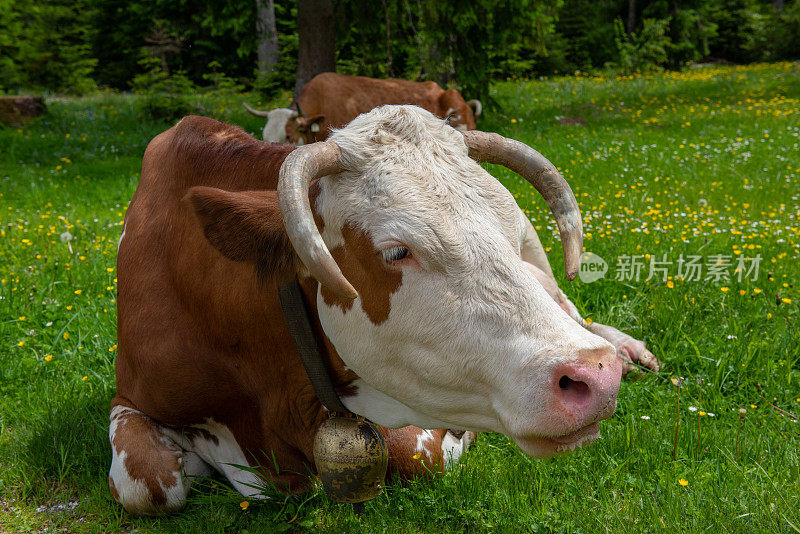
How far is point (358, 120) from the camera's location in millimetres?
2379

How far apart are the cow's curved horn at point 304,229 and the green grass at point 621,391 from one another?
119 cm

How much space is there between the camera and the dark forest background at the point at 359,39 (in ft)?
40.2

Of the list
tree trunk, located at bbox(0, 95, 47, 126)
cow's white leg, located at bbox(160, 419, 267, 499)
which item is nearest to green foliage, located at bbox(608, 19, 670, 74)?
tree trunk, located at bbox(0, 95, 47, 126)

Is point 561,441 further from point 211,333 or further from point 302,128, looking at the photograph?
point 302,128

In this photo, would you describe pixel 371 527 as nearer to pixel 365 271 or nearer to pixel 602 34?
pixel 365 271

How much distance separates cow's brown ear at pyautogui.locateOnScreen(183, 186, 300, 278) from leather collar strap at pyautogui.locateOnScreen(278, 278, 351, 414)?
0.09 metres

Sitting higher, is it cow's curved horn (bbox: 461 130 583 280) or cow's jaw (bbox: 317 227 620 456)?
cow's curved horn (bbox: 461 130 583 280)

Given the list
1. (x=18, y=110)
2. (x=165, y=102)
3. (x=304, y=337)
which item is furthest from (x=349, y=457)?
(x=18, y=110)

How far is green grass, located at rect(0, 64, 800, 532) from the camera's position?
8.82 ft

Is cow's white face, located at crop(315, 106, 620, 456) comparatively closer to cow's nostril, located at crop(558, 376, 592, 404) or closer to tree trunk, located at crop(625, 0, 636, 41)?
cow's nostril, located at crop(558, 376, 592, 404)

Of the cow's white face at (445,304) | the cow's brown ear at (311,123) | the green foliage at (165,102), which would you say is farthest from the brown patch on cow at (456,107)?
the cow's white face at (445,304)

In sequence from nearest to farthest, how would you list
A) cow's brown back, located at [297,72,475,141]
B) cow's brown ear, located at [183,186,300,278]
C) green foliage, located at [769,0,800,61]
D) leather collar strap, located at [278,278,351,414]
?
cow's brown ear, located at [183,186,300,278] < leather collar strap, located at [278,278,351,414] < cow's brown back, located at [297,72,475,141] < green foliage, located at [769,0,800,61]

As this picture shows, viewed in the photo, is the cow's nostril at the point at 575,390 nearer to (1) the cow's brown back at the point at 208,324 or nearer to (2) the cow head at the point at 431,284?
(2) the cow head at the point at 431,284

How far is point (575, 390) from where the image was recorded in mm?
1818
